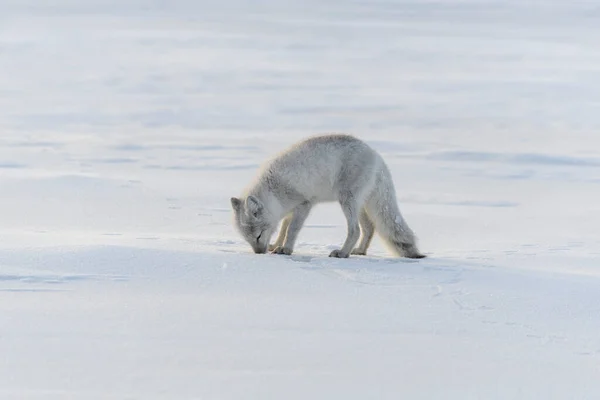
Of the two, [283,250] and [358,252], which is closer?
[283,250]

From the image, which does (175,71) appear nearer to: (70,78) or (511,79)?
(70,78)

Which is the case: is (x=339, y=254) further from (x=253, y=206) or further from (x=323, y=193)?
(x=253, y=206)

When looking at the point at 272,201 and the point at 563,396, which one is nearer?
the point at 563,396

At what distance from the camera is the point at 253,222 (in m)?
8.02

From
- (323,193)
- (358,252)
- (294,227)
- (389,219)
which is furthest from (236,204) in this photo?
(389,219)

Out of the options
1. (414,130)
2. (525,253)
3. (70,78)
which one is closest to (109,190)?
(525,253)

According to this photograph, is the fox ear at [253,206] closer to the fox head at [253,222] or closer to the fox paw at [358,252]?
the fox head at [253,222]

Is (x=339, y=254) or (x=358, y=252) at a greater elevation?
(x=339, y=254)

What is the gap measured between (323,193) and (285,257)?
76cm

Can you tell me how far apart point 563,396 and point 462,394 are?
0.47 m

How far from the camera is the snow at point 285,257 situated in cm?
484

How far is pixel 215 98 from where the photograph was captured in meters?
21.5

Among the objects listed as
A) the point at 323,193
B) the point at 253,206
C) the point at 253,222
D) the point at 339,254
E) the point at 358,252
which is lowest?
the point at 358,252

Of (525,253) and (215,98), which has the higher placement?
(525,253)
